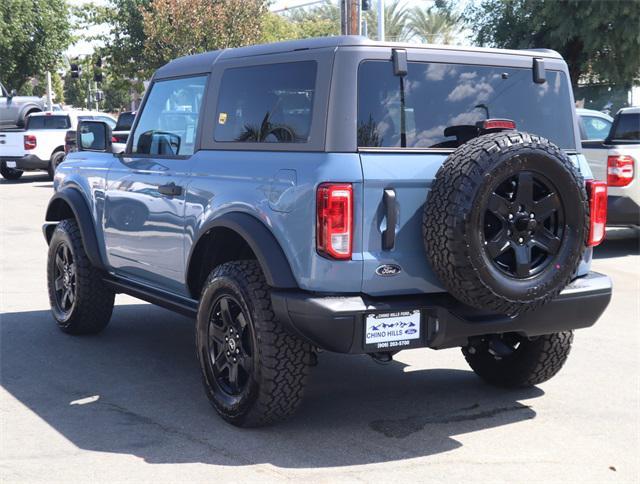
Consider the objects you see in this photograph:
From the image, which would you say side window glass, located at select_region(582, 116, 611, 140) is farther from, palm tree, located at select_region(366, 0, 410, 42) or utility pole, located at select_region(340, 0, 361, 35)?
palm tree, located at select_region(366, 0, 410, 42)

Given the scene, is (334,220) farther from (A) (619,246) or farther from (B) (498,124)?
(A) (619,246)

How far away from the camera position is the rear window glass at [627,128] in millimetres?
12102

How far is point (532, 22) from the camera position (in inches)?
1055

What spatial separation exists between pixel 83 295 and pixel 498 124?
3473 mm

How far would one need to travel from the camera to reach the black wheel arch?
16.0 ft

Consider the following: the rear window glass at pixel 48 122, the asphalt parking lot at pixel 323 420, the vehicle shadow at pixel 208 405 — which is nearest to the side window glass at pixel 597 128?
the asphalt parking lot at pixel 323 420

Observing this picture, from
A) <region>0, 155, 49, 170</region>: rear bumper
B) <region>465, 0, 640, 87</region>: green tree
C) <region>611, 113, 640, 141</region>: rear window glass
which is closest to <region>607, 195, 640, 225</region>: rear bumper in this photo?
<region>611, 113, 640, 141</region>: rear window glass

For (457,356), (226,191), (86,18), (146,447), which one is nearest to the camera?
(146,447)

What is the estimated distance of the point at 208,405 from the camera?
570 cm

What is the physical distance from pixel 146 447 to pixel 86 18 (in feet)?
132

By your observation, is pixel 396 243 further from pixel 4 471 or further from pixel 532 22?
pixel 532 22

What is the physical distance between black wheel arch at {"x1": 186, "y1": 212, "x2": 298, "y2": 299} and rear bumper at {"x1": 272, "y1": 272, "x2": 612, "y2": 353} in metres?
0.08

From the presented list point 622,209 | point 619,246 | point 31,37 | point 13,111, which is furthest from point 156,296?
point 31,37

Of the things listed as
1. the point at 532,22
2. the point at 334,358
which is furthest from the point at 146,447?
the point at 532,22
